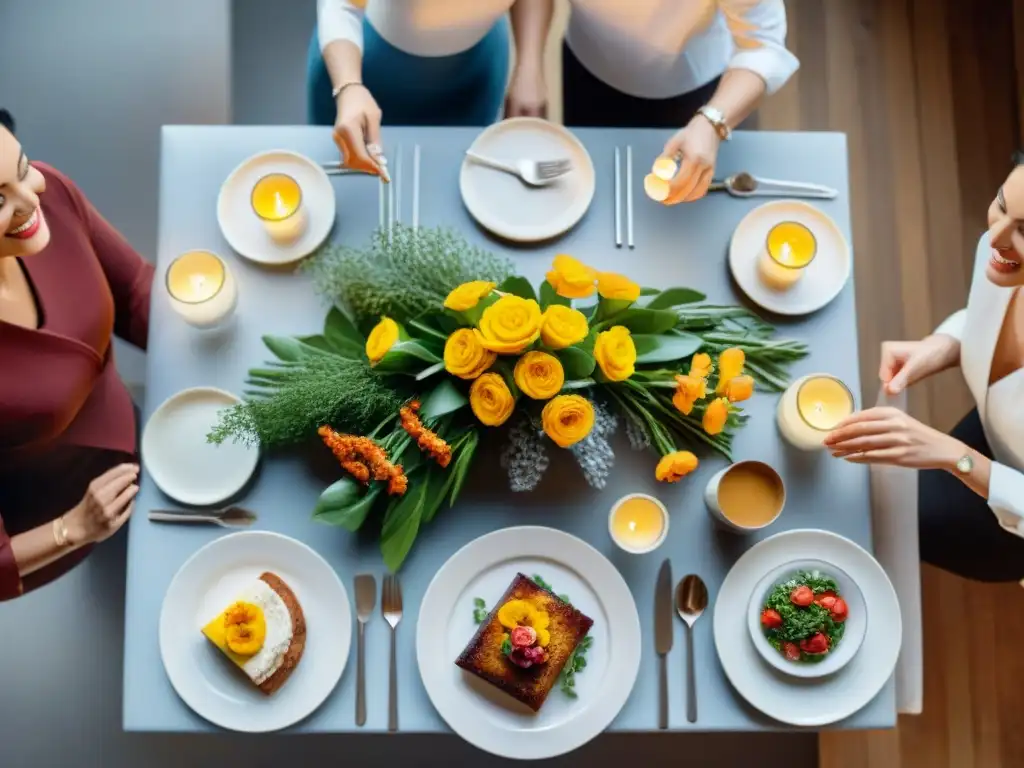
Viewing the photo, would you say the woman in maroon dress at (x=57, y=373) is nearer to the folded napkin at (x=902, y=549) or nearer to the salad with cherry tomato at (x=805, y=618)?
the salad with cherry tomato at (x=805, y=618)

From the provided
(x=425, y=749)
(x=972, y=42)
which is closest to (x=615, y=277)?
(x=425, y=749)

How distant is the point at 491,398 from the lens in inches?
40.3

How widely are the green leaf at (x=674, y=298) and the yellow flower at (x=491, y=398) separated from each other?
12.2 inches

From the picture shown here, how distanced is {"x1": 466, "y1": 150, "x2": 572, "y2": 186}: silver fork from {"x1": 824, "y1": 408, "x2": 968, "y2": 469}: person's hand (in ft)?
→ 1.91

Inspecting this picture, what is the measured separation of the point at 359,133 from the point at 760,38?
0.65 meters

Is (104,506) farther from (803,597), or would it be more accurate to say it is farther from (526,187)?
(803,597)

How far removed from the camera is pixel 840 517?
124 centimetres

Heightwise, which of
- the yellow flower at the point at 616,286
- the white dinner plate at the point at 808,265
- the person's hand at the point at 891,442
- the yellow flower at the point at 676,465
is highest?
the white dinner plate at the point at 808,265

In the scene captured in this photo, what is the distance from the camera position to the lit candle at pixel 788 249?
4.06 feet

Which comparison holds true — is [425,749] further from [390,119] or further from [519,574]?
[390,119]

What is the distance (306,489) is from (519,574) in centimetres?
34

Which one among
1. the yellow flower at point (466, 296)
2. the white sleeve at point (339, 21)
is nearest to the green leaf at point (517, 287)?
the yellow flower at point (466, 296)

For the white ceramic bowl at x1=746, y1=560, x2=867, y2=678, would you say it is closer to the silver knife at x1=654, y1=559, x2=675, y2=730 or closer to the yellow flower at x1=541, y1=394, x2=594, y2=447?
the silver knife at x1=654, y1=559, x2=675, y2=730

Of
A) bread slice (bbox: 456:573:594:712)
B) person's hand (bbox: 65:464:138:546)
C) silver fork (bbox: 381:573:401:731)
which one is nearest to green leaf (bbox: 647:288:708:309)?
bread slice (bbox: 456:573:594:712)
